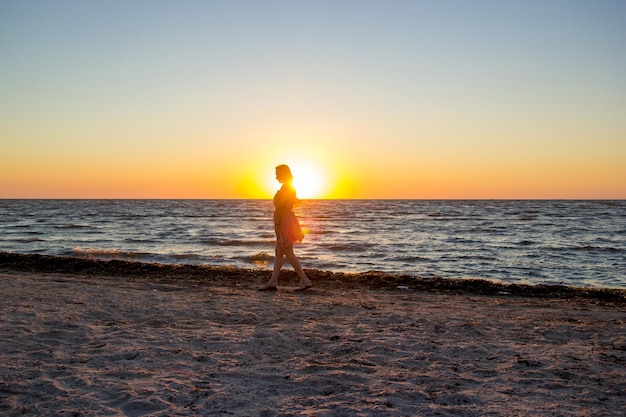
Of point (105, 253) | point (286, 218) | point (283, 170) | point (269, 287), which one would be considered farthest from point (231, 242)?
point (283, 170)

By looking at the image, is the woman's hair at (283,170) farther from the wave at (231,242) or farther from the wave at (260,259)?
the wave at (231,242)

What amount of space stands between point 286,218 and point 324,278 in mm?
2727

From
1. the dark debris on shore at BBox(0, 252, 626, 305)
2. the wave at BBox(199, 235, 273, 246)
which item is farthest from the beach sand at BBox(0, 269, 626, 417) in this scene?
the wave at BBox(199, 235, 273, 246)

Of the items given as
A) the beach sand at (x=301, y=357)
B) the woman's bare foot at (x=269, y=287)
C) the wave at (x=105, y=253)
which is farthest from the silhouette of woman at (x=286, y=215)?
the wave at (x=105, y=253)

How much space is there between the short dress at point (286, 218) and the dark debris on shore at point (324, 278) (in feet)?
5.50

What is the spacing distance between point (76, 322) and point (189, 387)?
262 centimetres

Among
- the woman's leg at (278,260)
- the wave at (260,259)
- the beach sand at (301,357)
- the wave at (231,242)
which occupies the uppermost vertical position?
the woman's leg at (278,260)

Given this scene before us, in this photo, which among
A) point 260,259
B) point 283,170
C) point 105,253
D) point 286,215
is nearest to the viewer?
point 283,170

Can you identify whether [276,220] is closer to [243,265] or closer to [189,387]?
[189,387]

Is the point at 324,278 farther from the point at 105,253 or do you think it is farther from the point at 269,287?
the point at 105,253

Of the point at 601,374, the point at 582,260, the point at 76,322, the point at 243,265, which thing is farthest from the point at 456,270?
the point at 76,322

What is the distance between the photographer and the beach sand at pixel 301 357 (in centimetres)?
363

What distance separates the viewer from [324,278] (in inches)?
421

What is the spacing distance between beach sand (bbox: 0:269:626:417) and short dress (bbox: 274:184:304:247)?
1.15 m
